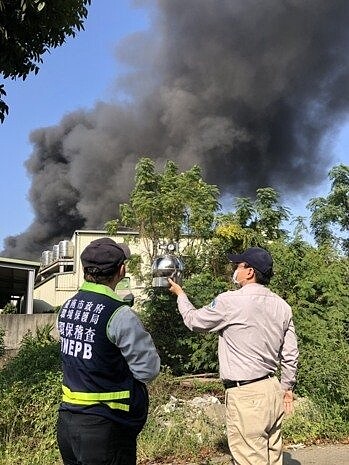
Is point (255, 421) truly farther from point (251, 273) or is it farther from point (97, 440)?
point (97, 440)

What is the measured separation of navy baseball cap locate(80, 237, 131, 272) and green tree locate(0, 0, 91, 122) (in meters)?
2.73

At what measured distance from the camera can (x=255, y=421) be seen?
3.13 metres

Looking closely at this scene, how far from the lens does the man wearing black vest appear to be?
2336 millimetres

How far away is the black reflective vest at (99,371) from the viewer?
2.37 meters

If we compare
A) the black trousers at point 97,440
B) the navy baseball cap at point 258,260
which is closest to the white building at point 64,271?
the navy baseball cap at point 258,260

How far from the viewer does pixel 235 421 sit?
3.20 metres

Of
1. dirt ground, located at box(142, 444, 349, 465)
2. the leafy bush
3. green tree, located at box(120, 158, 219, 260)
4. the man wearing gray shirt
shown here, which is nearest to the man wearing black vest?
the man wearing gray shirt

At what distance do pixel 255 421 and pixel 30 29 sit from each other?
367cm

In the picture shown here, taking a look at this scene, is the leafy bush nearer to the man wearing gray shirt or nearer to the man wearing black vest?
the man wearing gray shirt

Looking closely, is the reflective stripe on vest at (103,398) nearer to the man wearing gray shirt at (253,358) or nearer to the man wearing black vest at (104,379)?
the man wearing black vest at (104,379)

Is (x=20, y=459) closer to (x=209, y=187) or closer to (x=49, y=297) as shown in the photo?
(x=209, y=187)

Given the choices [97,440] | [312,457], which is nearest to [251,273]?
[97,440]

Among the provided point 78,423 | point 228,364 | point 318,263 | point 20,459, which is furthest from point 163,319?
point 78,423

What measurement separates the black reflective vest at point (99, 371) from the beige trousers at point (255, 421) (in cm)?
88
